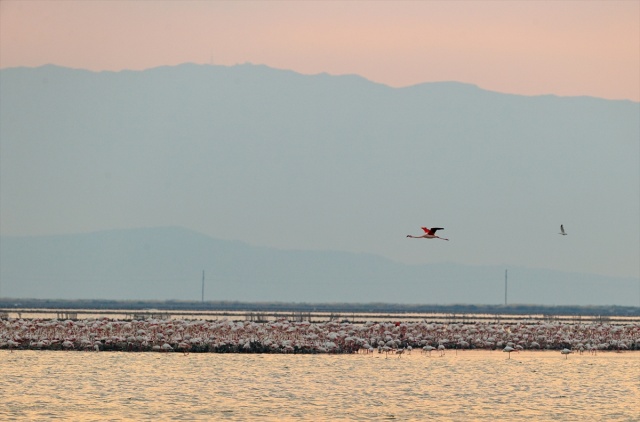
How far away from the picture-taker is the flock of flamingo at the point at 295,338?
5866 cm

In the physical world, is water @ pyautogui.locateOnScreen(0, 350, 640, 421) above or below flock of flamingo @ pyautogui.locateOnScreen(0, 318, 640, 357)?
below

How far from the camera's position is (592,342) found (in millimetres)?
64812

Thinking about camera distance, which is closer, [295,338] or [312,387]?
[312,387]

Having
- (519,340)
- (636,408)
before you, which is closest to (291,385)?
(636,408)

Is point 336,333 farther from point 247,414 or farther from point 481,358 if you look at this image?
point 247,414

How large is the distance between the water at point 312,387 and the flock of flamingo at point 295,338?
65.6 inches

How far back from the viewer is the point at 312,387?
4250 centimetres

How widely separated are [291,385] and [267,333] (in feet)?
68.9

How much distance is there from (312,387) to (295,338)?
65.2ft

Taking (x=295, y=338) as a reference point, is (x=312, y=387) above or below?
below

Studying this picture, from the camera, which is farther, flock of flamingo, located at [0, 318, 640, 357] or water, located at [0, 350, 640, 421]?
flock of flamingo, located at [0, 318, 640, 357]

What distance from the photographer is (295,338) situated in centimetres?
6234

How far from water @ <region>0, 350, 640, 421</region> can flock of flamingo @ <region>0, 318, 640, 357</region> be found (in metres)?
1.67

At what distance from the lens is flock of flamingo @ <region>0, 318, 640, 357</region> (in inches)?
2309
